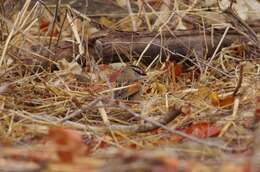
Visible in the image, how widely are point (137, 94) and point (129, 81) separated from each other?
127 mm

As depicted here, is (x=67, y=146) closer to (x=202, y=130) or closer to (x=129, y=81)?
(x=202, y=130)

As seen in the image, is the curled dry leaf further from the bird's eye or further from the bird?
the bird's eye

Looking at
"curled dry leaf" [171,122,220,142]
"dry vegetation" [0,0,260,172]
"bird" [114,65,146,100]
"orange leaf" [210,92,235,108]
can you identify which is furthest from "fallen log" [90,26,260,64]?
"curled dry leaf" [171,122,220,142]

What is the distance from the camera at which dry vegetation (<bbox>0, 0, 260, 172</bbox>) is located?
5.11 ft

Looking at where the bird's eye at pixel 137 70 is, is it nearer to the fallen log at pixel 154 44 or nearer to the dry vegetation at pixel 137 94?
the dry vegetation at pixel 137 94

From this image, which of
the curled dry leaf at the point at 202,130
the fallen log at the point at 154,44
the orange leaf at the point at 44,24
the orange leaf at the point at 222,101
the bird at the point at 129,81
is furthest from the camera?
the orange leaf at the point at 44,24

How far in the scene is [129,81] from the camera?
9.38 feet

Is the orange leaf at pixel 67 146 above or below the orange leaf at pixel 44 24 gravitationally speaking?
above

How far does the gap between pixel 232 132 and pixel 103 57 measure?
3.86ft

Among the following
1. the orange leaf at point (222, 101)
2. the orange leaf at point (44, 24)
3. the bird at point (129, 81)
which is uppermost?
the orange leaf at point (222, 101)

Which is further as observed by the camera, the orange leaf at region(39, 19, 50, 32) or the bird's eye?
the orange leaf at region(39, 19, 50, 32)

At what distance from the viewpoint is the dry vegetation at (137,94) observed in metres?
1.56

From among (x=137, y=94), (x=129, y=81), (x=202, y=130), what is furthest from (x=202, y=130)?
(x=129, y=81)

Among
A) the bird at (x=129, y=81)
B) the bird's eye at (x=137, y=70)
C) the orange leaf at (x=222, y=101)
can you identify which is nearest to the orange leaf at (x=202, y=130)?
the orange leaf at (x=222, y=101)
